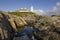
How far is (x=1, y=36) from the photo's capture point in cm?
4041

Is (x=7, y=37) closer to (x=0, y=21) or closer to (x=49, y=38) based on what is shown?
(x=0, y=21)

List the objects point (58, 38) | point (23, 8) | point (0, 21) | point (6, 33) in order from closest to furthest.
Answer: point (58, 38) < point (6, 33) < point (0, 21) < point (23, 8)

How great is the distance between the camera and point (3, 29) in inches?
1591

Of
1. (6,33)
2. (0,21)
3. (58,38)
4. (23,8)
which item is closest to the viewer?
(58,38)

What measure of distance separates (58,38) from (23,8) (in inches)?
6395

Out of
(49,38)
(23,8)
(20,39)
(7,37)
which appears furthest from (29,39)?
(23,8)

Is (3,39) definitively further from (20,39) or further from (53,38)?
(53,38)

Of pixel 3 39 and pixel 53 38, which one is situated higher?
pixel 53 38

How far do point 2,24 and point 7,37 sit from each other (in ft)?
10.6

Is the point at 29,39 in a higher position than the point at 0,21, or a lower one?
lower

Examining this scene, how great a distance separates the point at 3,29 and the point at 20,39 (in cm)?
578

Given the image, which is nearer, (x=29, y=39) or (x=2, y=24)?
(x=2, y=24)

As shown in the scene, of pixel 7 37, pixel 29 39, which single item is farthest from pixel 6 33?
pixel 29 39

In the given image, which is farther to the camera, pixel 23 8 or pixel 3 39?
pixel 23 8
